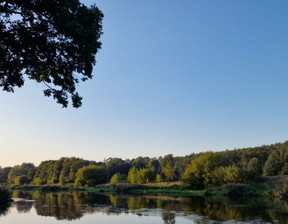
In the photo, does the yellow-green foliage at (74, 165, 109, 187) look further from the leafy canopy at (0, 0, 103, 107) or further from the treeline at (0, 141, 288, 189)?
the leafy canopy at (0, 0, 103, 107)

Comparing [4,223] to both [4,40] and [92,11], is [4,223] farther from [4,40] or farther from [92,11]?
[92,11]

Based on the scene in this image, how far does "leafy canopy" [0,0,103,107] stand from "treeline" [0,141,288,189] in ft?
120

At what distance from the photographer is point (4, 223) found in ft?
58.3

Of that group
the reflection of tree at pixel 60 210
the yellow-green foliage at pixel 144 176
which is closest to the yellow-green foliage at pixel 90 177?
the yellow-green foliage at pixel 144 176

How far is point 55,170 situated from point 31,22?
10469cm

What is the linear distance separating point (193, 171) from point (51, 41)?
42745mm

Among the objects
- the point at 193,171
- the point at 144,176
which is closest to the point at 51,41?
the point at 193,171

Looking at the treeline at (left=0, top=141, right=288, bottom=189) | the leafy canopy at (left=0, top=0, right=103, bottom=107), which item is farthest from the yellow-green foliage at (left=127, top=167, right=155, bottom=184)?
the leafy canopy at (left=0, top=0, right=103, bottom=107)

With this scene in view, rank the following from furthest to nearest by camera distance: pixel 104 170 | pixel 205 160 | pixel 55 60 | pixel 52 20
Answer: pixel 104 170 → pixel 205 160 → pixel 55 60 → pixel 52 20

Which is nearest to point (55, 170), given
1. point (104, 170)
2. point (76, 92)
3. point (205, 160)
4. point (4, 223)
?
point (104, 170)

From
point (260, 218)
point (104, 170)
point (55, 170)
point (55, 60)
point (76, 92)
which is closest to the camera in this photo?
point (55, 60)

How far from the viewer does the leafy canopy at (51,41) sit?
10.5 m

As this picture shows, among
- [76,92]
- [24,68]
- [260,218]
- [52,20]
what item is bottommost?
[260,218]

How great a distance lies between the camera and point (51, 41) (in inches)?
455
